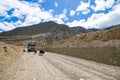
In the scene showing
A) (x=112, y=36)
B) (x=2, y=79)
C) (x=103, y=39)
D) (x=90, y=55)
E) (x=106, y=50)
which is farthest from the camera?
(x=103, y=39)

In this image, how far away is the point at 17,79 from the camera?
1296cm

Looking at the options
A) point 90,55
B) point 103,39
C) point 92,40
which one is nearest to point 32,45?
point 92,40

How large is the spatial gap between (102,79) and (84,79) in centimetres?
109

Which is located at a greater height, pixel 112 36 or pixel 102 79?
pixel 112 36

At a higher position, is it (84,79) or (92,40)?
(92,40)

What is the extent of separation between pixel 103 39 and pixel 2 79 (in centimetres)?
5322

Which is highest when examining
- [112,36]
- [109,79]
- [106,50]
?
[112,36]

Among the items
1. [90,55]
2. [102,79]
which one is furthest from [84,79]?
[90,55]

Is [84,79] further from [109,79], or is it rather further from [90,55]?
[90,55]

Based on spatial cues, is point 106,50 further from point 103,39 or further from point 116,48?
point 103,39

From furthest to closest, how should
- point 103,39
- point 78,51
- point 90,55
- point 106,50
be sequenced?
point 103,39 → point 78,51 → point 90,55 → point 106,50

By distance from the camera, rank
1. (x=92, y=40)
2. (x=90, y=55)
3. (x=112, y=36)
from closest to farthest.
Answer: (x=90, y=55) < (x=112, y=36) < (x=92, y=40)

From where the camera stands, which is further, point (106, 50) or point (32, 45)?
point (32, 45)

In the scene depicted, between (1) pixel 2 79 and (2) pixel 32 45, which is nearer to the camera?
(1) pixel 2 79
